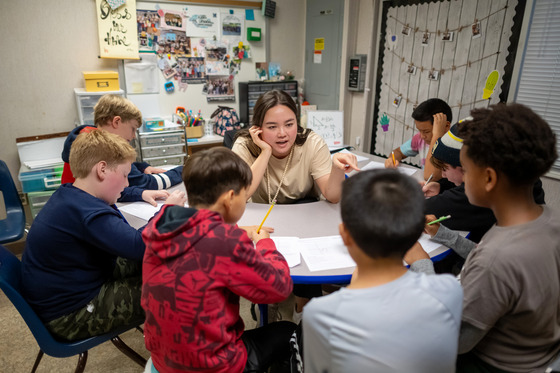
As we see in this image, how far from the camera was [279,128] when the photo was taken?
2.01 meters

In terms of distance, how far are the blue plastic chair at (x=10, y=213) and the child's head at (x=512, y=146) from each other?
7.72ft

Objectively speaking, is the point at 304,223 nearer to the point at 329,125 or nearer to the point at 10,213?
the point at 329,125

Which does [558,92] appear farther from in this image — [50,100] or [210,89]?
[50,100]

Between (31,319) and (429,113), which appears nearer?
(31,319)

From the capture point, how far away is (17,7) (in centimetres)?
301

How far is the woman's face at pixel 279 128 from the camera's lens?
2008mm

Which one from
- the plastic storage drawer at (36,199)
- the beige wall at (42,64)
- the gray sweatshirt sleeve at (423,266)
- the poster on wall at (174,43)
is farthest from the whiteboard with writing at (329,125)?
the plastic storage drawer at (36,199)

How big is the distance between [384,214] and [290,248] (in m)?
0.70

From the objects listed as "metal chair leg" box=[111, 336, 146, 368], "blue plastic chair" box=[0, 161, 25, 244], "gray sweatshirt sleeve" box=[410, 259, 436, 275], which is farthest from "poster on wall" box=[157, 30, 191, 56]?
"gray sweatshirt sleeve" box=[410, 259, 436, 275]

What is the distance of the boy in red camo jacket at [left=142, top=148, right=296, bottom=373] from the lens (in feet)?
3.04

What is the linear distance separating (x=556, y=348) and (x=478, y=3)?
2525mm

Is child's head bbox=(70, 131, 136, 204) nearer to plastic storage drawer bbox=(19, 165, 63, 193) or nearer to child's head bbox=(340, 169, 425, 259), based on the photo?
child's head bbox=(340, 169, 425, 259)

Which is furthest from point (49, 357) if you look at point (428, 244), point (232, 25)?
point (232, 25)

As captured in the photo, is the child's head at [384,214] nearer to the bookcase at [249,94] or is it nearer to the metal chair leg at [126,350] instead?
the metal chair leg at [126,350]
